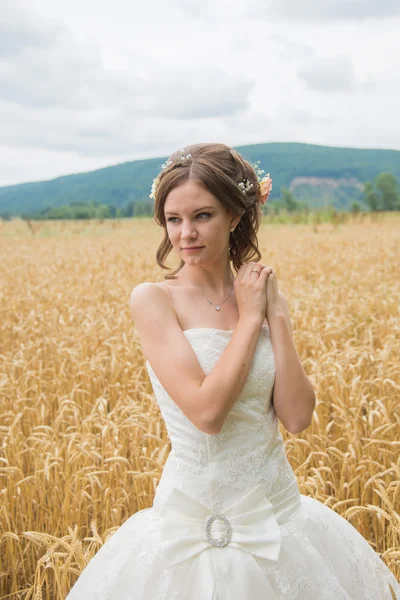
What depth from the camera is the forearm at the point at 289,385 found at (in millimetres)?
1913

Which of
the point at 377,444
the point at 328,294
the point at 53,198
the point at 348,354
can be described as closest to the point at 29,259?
the point at 328,294

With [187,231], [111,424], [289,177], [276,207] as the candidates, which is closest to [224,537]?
[187,231]

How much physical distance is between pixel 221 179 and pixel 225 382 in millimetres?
589

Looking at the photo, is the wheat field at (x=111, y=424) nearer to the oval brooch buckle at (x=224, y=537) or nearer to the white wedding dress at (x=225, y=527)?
the white wedding dress at (x=225, y=527)

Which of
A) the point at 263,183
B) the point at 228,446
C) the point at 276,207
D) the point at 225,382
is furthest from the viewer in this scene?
the point at 276,207

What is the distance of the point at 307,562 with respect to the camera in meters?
1.91

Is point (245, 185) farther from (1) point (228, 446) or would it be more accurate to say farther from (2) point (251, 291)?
(1) point (228, 446)

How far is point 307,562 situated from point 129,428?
81.6 inches

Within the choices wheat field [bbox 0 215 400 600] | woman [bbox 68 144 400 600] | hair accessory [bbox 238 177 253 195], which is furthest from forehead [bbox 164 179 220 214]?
wheat field [bbox 0 215 400 600]

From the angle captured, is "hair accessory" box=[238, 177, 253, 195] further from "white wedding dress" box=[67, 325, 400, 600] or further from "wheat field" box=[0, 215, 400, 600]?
"wheat field" box=[0, 215, 400, 600]

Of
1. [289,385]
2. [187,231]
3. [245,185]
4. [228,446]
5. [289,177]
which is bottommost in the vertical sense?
[228,446]

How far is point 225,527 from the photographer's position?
1837mm

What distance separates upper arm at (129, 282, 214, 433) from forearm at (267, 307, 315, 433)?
223mm

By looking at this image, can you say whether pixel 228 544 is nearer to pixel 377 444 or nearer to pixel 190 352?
pixel 190 352
